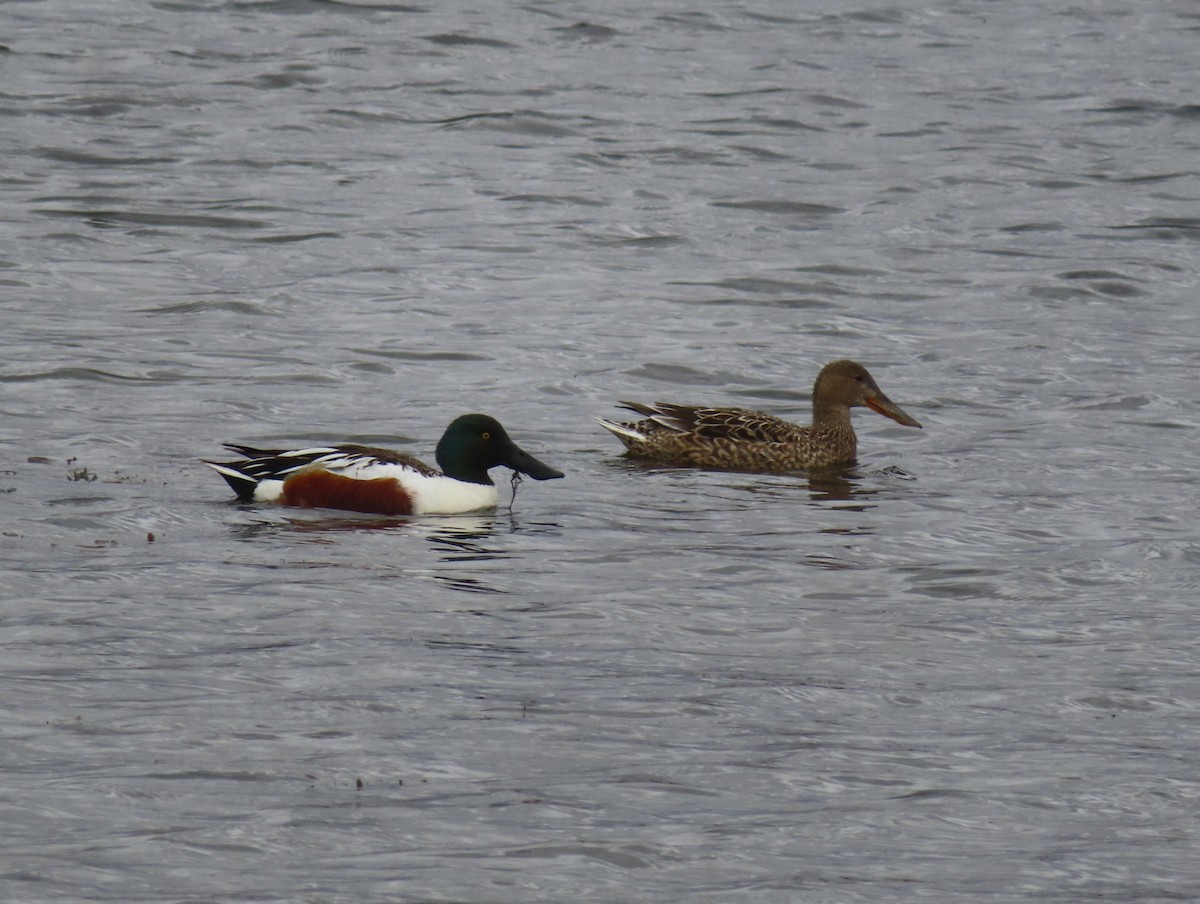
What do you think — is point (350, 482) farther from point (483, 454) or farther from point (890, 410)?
point (890, 410)

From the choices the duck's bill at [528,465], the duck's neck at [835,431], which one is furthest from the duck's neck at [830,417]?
the duck's bill at [528,465]

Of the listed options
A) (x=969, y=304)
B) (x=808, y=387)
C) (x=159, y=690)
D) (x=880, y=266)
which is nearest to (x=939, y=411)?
(x=808, y=387)

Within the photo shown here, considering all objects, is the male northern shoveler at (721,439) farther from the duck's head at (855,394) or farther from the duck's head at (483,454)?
the duck's head at (483,454)

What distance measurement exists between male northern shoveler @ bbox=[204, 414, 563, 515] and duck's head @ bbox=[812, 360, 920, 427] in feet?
10.4

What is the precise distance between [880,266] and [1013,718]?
12361mm

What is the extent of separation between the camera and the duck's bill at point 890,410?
549 inches

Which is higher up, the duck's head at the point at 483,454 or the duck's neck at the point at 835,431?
the duck's head at the point at 483,454

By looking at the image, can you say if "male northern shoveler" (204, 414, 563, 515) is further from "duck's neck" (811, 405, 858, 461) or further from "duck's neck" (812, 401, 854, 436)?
"duck's neck" (812, 401, 854, 436)

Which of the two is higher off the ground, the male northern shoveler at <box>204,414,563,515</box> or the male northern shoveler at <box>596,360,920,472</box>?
the male northern shoveler at <box>204,414,563,515</box>

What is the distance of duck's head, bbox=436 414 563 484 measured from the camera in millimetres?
11750

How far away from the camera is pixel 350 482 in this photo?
1125 centimetres

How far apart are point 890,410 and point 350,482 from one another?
13.9 feet

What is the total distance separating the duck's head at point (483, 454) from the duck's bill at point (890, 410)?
9.90 ft

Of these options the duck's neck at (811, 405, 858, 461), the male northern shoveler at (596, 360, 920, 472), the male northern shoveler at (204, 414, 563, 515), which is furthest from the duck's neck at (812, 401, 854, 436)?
the male northern shoveler at (204, 414, 563, 515)
